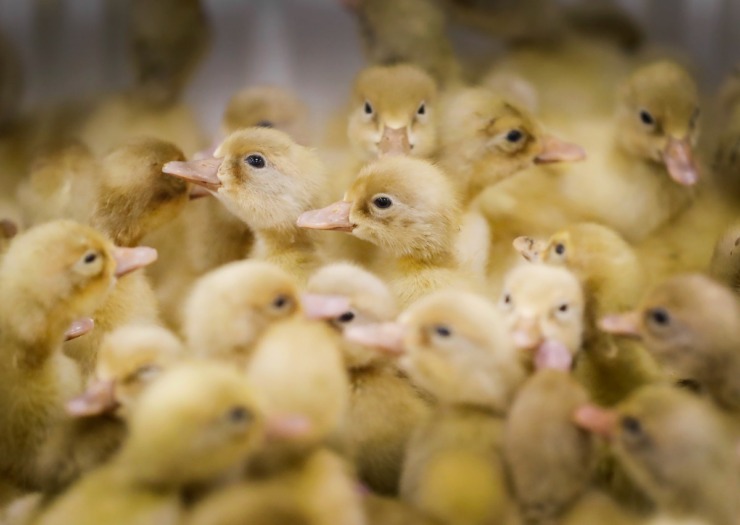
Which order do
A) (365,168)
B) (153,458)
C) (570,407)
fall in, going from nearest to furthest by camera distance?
(153,458), (570,407), (365,168)

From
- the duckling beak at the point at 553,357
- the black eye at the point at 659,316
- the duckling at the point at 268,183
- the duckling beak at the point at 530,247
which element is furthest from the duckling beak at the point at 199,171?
the black eye at the point at 659,316

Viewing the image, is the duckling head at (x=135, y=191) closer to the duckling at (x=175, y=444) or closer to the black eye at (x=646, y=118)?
the duckling at (x=175, y=444)

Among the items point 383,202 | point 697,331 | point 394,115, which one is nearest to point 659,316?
point 697,331

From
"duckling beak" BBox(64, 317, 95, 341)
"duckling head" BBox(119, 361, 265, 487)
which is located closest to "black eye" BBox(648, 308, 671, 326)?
"duckling head" BBox(119, 361, 265, 487)

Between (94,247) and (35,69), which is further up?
(94,247)

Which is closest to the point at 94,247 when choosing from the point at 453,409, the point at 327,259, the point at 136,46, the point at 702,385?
the point at 327,259

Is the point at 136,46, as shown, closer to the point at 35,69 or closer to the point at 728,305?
the point at 35,69

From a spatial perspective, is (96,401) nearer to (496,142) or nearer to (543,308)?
(543,308)
